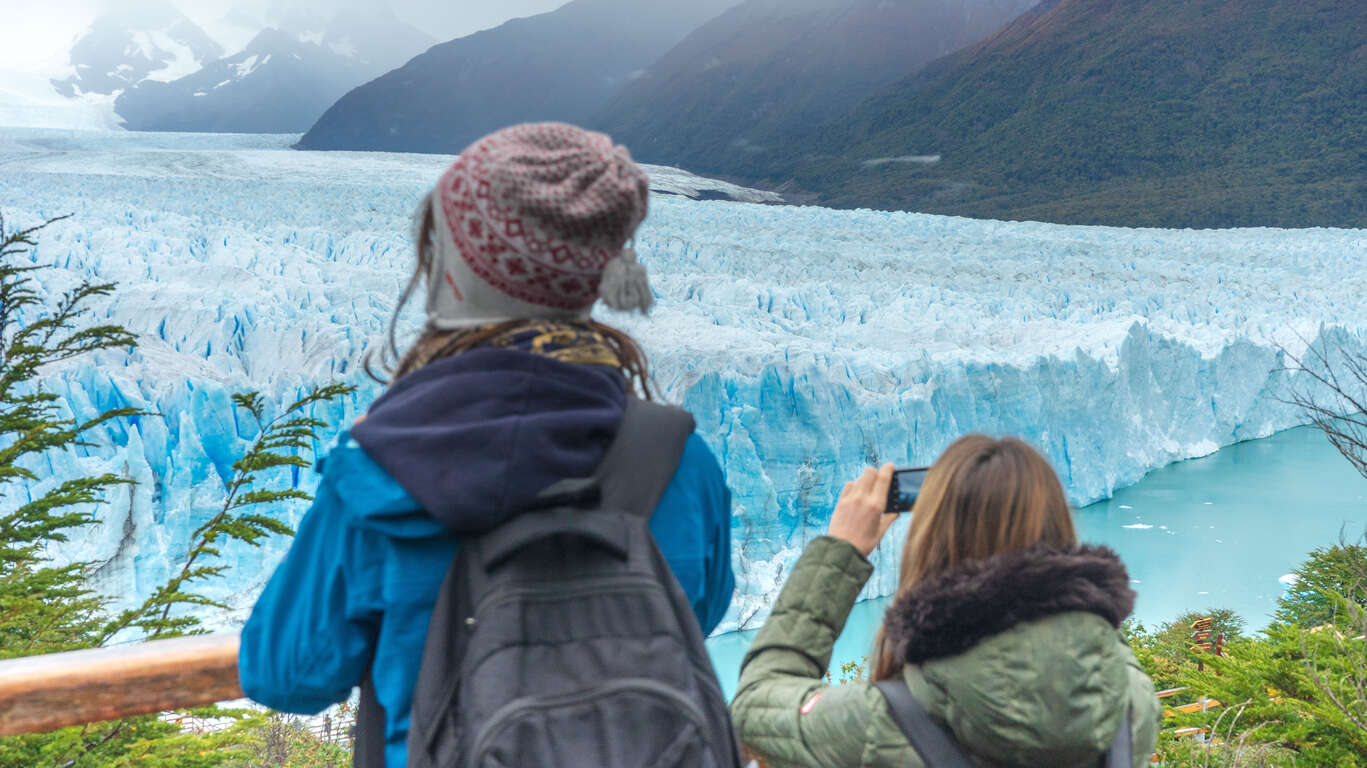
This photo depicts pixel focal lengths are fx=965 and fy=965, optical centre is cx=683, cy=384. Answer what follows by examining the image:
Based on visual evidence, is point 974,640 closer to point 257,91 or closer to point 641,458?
point 641,458

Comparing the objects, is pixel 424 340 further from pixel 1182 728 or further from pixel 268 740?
pixel 268 740

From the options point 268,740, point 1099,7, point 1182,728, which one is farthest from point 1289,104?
point 268,740

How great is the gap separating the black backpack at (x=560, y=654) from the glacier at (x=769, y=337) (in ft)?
12.8

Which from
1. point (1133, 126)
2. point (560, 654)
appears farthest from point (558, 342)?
point (1133, 126)

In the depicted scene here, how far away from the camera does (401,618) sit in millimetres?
632

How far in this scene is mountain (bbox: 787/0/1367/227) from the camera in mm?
17906

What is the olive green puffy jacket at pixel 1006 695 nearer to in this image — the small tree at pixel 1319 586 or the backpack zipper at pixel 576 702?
the backpack zipper at pixel 576 702

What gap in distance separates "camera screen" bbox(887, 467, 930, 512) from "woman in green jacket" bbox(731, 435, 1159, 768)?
0.02 m

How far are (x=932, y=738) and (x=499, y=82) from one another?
2460cm

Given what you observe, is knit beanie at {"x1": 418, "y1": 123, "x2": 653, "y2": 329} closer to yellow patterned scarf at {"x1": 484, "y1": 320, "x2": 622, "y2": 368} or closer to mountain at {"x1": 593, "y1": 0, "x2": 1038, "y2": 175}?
yellow patterned scarf at {"x1": 484, "y1": 320, "x2": 622, "y2": 368}

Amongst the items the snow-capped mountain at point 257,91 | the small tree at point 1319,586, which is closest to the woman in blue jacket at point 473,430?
the small tree at point 1319,586

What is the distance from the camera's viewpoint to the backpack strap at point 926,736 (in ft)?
2.75

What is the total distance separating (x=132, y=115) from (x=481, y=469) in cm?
3802

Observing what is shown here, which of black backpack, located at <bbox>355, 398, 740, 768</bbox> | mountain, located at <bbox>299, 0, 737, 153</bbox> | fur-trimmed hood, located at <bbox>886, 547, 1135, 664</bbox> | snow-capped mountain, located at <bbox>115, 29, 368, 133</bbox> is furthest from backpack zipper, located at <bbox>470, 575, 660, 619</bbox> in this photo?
snow-capped mountain, located at <bbox>115, 29, 368, 133</bbox>
